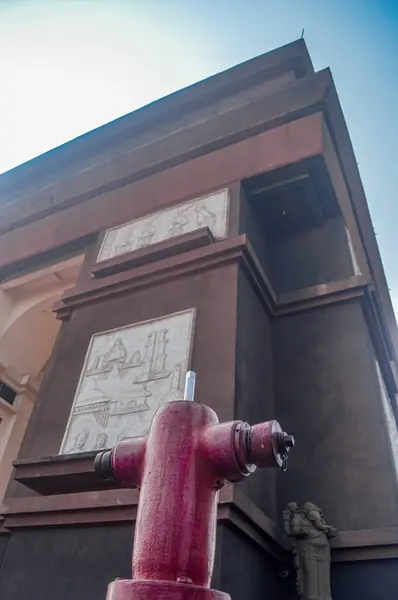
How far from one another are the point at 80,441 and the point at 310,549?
66.6 inches

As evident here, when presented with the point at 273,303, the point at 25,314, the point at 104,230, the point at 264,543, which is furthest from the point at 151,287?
the point at 25,314

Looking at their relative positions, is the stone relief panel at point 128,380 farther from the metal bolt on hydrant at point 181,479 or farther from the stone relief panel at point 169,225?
the metal bolt on hydrant at point 181,479

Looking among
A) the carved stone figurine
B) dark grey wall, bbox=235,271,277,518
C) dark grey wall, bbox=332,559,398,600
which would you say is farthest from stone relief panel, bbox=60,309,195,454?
dark grey wall, bbox=332,559,398,600

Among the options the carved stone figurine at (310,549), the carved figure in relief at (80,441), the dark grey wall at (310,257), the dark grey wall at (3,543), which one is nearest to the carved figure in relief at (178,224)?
the dark grey wall at (310,257)

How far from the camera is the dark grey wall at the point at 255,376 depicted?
310 cm

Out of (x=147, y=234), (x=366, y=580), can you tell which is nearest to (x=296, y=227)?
(x=147, y=234)

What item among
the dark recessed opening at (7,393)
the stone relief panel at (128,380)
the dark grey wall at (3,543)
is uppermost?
the dark recessed opening at (7,393)

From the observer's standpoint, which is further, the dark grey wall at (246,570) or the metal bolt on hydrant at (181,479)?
the dark grey wall at (246,570)

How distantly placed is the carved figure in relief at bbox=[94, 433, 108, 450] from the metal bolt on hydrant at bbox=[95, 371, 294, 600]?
77.4 inches

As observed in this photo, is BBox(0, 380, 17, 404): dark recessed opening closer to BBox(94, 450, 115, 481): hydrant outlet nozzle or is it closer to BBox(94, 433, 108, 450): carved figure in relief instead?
BBox(94, 433, 108, 450): carved figure in relief

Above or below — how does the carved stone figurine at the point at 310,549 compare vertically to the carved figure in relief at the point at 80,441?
below

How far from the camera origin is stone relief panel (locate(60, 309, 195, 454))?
333 cm

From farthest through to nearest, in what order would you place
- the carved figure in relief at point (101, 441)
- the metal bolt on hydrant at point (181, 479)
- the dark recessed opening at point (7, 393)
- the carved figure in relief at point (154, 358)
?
the dark recessed opening at point (7, 393) → the carved figure in relief at point (154, 358) → the carved figure in relief at point (101, 441) → the metal bolt on hydrant at point (181, 479)

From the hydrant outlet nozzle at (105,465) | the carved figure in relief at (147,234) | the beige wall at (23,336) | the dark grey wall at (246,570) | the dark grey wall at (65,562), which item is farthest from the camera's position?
the beige wall at (23,336)
